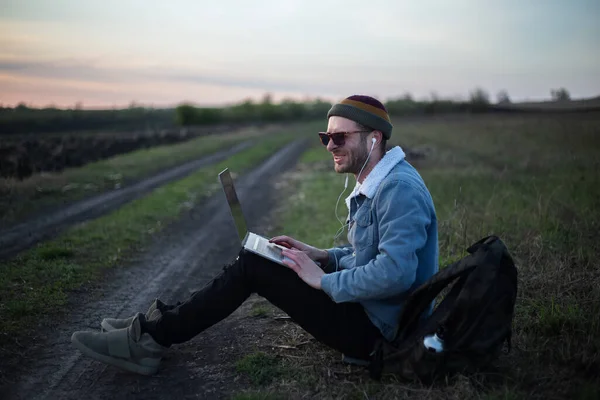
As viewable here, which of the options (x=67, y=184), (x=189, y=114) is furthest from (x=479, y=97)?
(x=189, y=114)

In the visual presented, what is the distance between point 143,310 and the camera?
4.67m

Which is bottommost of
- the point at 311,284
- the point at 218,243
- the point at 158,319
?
the point at 218,243

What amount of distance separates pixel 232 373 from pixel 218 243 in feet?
13.9

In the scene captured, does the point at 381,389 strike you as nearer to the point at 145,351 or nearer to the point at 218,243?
the point at 145,351

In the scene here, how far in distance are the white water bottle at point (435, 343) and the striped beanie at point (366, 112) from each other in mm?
1295

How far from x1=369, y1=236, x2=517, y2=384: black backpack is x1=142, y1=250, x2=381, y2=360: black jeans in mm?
296

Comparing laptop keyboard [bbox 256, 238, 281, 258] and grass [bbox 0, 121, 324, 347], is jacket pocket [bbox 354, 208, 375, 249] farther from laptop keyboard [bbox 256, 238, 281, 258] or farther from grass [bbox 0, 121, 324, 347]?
grass [bbox 0, 121, 324, 347]

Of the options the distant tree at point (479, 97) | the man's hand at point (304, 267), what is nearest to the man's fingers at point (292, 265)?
the man's hand at point (304, 267)

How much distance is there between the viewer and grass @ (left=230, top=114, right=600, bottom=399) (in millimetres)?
2922

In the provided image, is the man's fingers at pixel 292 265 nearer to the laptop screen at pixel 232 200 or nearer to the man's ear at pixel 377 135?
the laptop screen at pixel 232 200

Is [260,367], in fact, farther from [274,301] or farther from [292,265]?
[292,265]

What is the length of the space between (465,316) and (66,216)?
7702 mm

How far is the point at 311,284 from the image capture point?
3014 mm

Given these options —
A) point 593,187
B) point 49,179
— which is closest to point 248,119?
point 49,179
